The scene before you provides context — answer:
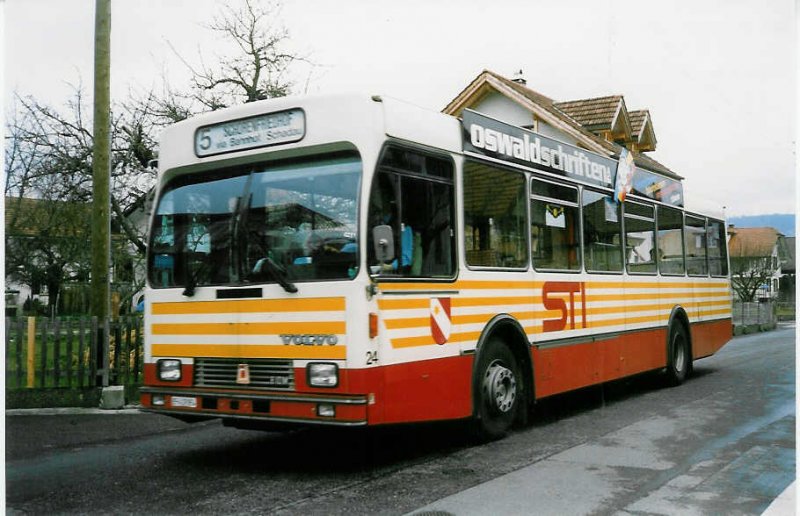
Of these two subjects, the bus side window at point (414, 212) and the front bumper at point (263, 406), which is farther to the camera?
the bus side window at point (414, 212)

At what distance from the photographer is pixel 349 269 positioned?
6.08 m

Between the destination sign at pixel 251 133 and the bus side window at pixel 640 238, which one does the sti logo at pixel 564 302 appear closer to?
the bus side window at pixel 640 238

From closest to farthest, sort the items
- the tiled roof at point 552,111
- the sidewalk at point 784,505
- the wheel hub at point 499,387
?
1. the sidewalk at point 784,505
2. the wheel hub at point 499,387
3. the tiled roof at point 552,111

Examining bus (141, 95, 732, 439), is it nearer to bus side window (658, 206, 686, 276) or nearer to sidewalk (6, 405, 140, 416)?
sidewalk (6, 405, 140, 416)

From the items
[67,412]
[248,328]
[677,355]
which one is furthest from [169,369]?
[677,355]

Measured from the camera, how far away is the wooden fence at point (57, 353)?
10.1 meters

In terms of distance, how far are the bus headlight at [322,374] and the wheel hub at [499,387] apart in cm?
193

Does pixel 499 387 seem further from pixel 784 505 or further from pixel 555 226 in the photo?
pixel 784 505

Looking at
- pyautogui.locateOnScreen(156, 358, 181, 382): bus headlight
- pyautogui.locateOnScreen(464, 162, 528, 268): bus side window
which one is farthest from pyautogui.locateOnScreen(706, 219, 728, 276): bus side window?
pyautogui.locateOnScreen(156, 358, 181, 382): bus headlight

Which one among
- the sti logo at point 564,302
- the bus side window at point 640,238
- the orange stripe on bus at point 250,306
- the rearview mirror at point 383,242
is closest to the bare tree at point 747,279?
the bus side window at point 640,238

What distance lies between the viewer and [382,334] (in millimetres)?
6152

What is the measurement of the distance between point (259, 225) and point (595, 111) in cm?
2284

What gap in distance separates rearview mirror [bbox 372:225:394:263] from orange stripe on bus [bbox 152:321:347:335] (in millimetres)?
589

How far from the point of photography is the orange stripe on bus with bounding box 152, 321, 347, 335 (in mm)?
6086
